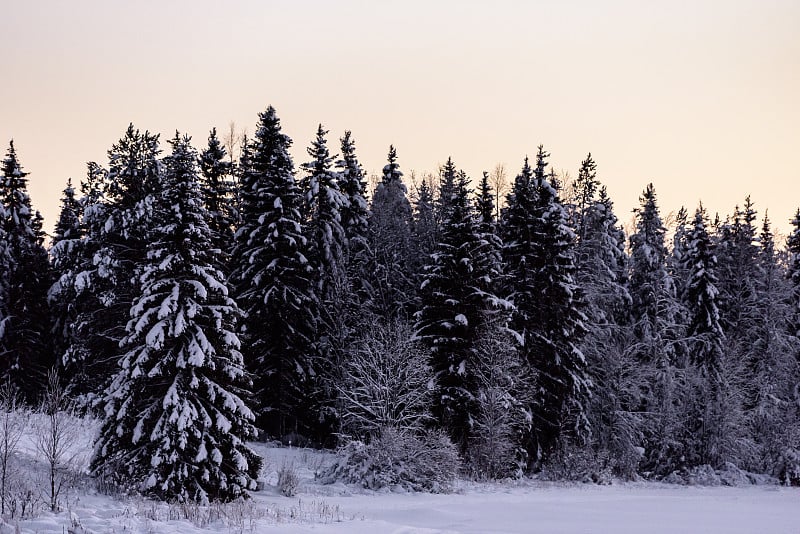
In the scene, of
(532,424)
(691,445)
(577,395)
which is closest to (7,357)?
(532,424)

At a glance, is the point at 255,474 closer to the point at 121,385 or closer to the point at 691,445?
the point at 121,385

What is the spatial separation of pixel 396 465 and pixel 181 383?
384 inches

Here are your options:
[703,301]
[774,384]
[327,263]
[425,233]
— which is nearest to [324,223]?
[327,263]

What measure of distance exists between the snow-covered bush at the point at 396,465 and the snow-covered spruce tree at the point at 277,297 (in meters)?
8.66

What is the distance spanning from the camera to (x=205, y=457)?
54.5 feet

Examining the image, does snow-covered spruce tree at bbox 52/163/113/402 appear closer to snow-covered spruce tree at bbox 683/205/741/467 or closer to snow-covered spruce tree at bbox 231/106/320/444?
snow-covered spruce tree at bbox 231/106/320/444

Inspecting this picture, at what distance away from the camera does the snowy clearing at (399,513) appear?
10812mm

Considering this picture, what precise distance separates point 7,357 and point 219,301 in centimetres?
2738

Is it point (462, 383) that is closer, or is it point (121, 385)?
point (121, 385)

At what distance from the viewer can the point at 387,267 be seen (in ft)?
134

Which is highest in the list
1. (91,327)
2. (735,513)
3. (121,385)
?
(91,327)

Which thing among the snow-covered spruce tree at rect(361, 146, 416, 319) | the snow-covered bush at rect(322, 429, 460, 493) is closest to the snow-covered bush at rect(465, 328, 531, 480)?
the snow-covered bush at rect(322, 429, 460, 493)

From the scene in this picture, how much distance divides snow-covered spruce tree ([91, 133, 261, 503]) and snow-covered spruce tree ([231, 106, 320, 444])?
13430 mm

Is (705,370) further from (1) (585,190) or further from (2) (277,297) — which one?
(2) (277,297)
